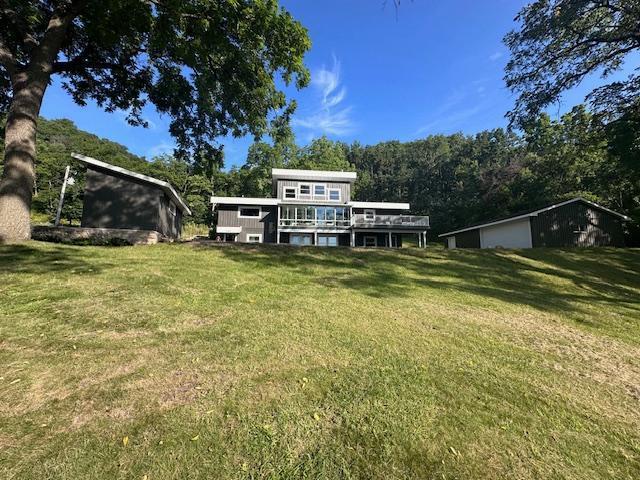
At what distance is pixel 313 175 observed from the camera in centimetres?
2961

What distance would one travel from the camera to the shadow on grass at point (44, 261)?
699 cm

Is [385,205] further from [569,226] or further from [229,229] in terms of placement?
[229,229]

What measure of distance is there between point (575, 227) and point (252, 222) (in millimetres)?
23785

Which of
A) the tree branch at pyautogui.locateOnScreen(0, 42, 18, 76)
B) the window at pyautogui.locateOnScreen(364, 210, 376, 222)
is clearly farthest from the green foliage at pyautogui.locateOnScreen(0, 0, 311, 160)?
the window at pyautogui.locateOnScreen(364, 210, 376, 222)

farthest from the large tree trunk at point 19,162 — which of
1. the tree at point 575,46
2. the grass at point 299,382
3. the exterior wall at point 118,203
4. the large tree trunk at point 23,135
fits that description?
the tree at point 575,46

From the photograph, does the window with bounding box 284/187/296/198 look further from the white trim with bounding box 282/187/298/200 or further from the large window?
the large window

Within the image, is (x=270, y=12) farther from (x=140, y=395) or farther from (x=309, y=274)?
(x=140, y=395)

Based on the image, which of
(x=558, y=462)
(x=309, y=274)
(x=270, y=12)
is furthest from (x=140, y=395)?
(x=270, y=12)

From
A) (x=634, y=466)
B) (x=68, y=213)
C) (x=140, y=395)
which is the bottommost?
(x=634, y=466)

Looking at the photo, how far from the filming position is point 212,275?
787cm

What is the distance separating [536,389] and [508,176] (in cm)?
4376

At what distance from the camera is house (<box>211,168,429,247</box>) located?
29.1 meters

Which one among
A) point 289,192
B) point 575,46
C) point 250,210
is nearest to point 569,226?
point 575,46

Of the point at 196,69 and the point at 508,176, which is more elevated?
the point at 508,176
